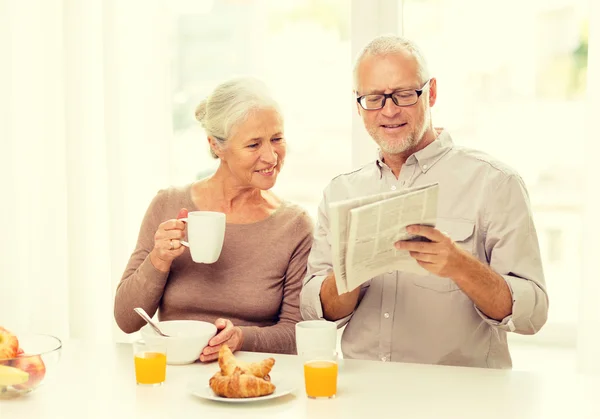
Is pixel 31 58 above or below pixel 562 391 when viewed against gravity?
above

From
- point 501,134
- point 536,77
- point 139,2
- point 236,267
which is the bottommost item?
point 236,267

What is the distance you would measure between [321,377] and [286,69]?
6.08 feet

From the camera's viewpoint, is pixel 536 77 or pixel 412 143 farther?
pixel 536 77

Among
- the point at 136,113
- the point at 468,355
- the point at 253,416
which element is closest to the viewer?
the point at 253,416

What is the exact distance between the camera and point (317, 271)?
2.25m

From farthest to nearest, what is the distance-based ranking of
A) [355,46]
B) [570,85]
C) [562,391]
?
[355,46], [570,85], [562,391]

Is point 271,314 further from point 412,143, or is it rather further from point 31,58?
point 31,58

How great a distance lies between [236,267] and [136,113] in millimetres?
1125

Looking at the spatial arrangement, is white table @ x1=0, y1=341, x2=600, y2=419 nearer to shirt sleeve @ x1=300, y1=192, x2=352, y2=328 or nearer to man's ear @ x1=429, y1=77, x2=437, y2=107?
shirt sleeve @ x1=300, y1=192, x2=352, y2=328

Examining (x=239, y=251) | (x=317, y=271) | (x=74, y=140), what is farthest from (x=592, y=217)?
(x=74, y=140)

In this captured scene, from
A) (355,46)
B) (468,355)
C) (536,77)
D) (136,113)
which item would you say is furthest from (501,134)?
(136,113)

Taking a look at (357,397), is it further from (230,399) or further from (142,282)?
(142,282)

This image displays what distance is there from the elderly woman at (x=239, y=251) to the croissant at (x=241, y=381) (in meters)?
0.60

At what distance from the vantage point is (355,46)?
3.07 metres
